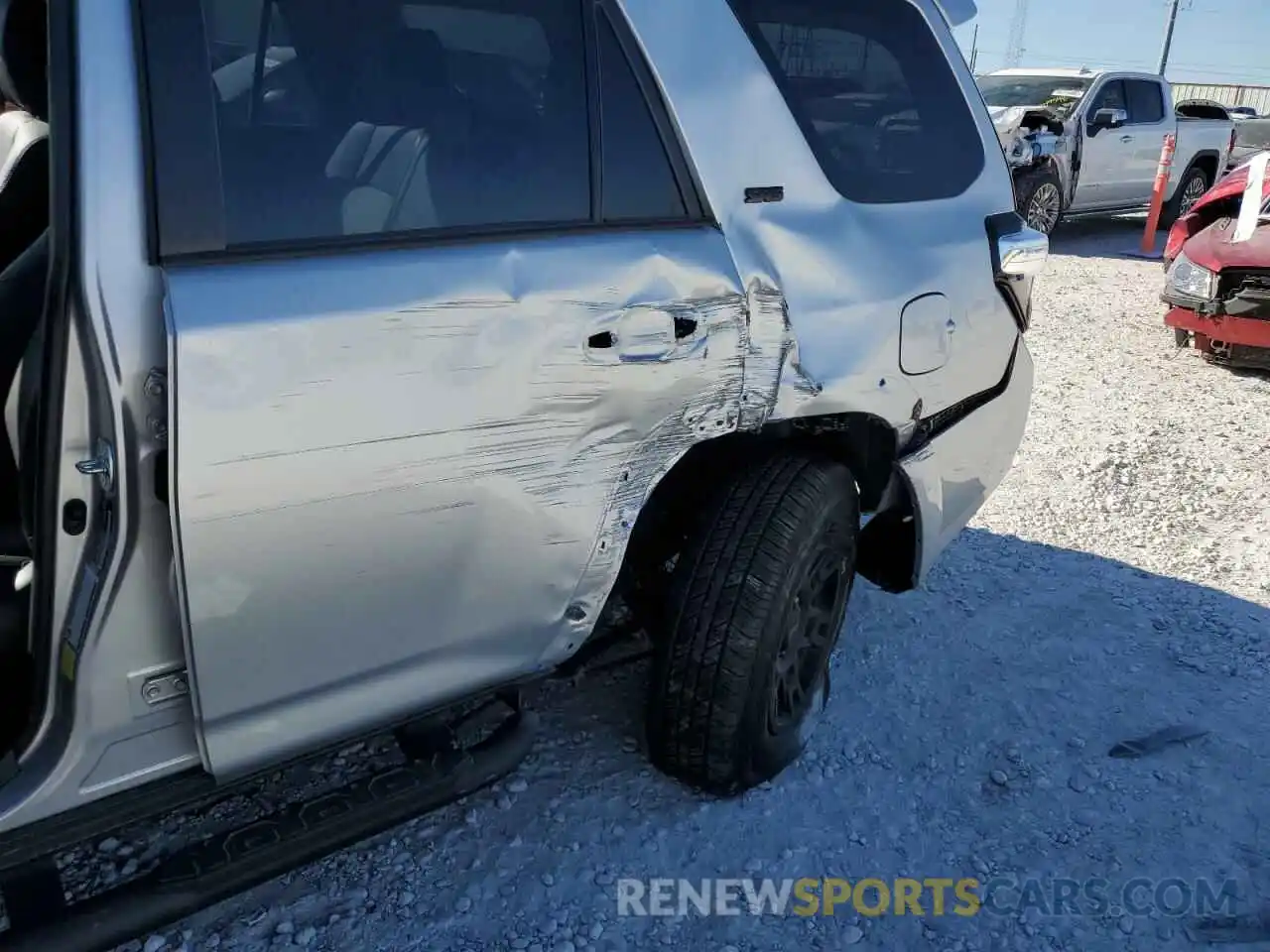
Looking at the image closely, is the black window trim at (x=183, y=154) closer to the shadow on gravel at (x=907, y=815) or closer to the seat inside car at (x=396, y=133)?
the seat inside car at (x=396, y=133)

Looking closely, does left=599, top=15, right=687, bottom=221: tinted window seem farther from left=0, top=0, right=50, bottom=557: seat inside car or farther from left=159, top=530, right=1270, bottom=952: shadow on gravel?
left=159, top=530, right=1270, bottom=952: shadow on gravel

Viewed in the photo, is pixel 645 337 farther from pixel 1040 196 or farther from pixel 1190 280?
pixel 1040 196

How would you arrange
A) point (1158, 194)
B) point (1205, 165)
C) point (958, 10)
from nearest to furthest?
point (958, 10) → point (1158, 194) → point (1205, 165)

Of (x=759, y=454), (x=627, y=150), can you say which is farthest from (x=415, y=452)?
(x=759, y=454)

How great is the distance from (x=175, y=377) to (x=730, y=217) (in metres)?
1.11

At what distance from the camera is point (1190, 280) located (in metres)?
6.34

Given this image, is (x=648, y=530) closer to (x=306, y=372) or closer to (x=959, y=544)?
(x=306, y=372)

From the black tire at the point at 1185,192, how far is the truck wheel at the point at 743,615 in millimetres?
11982

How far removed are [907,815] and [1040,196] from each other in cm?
930

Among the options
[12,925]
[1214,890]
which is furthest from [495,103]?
[1214,890]

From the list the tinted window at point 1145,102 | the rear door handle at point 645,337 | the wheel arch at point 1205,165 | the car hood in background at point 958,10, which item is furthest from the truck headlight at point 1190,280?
the wheel arch at point 1205,165

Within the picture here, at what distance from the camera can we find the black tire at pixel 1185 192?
1245cm

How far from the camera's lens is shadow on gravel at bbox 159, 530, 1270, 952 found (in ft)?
7.28

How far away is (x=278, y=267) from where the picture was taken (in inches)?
62.0
